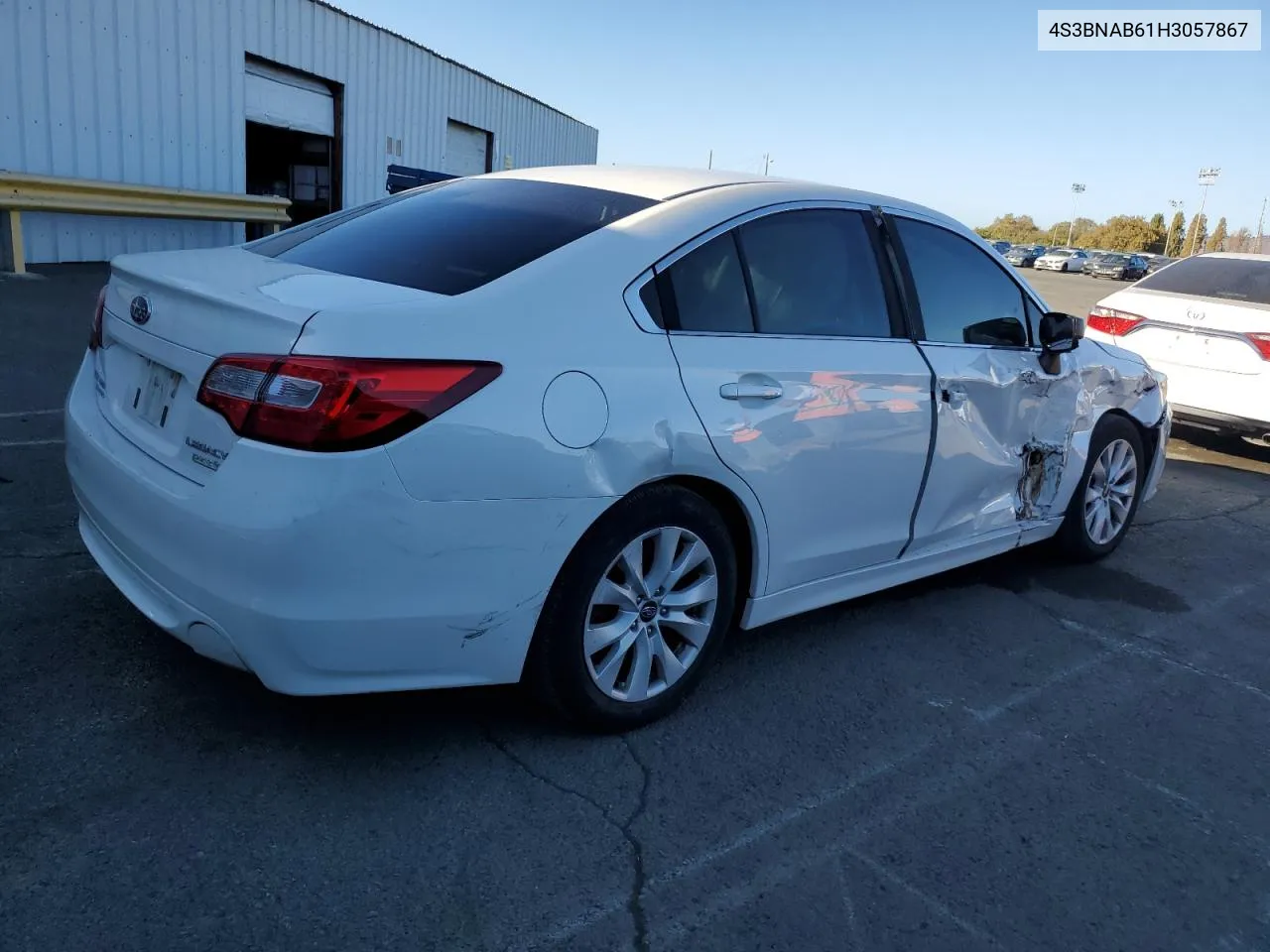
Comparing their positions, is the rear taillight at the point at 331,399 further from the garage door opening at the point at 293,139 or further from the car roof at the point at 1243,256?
the garage door opening at the point at 293,139

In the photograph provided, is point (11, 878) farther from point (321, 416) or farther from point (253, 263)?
point (253, 263)

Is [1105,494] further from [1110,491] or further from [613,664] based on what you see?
[613,664]

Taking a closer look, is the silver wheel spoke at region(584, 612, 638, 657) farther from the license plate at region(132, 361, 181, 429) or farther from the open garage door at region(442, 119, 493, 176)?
the open garage door at region(442, 119, 493, 176)

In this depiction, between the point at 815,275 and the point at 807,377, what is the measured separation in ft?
1.46

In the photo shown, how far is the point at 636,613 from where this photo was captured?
2904 mm

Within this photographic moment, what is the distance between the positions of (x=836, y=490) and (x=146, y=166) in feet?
38.3

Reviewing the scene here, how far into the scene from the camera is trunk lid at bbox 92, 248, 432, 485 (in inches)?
96.3

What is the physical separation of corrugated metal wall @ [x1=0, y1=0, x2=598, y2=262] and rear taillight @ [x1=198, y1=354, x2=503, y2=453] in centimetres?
1034

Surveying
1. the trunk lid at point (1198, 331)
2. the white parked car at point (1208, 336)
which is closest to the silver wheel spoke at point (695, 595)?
the white parked car at point (1208, 336)

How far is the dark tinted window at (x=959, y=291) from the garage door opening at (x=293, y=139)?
11.5 metres

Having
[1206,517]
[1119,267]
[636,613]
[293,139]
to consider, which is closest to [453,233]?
[636,613]

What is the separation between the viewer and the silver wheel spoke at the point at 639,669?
116 inches

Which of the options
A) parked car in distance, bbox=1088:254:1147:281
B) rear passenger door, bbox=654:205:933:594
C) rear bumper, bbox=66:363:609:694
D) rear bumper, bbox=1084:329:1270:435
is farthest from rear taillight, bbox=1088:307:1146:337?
parked car in distance, bbox=1088:254:1147:281

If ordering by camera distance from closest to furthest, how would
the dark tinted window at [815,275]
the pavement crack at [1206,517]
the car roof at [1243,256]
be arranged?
1. the dark tinted window at [815,275]
2. the pavement crack at [1206,517]
3. the car roof at [1243,256]
